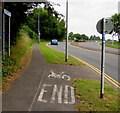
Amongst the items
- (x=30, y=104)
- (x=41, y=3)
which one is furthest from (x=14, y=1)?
(x=30, y=104)

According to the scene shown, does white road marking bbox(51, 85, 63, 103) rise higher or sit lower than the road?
lower

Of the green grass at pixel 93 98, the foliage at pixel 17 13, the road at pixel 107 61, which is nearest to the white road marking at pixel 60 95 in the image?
the green grass at pixel 93 98

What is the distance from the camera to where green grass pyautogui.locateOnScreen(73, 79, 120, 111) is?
5.56m

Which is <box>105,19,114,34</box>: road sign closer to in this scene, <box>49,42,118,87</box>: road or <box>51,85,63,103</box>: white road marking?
<box>51,85,63,103</box>: white road marking

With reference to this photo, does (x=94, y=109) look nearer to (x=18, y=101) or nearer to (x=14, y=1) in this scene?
(x=18, y=101)

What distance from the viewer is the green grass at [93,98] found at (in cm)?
556

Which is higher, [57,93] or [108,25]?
[108,25]

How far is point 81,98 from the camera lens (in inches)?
247

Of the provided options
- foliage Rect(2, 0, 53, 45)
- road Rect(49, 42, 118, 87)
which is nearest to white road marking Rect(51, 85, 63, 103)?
road Rect(49, 42, 118, 87)

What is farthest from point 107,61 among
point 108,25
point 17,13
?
point 108,25

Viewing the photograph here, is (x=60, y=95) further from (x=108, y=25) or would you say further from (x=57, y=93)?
(x=108, y=25)

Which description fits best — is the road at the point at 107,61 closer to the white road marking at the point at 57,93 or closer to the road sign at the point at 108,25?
the white road marking at the point at 57,93

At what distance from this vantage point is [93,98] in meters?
6.31

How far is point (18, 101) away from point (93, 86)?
312 cm
